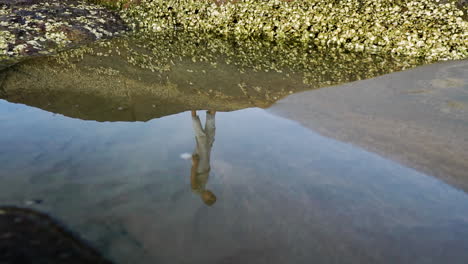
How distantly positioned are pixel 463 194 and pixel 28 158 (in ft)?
14.5

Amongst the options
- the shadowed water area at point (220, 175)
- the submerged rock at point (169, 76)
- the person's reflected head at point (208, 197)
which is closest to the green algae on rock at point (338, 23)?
the submerged rock at point (169, 76)

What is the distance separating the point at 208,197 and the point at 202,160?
0.60 meters

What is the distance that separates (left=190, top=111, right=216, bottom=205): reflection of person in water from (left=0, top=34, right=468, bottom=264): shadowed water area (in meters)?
0.02

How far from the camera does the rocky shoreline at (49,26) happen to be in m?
8.30

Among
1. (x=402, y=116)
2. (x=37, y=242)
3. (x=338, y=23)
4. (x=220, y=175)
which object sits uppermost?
(x=338, y=23)

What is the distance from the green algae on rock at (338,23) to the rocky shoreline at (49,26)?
1.17 meters

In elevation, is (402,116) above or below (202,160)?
above

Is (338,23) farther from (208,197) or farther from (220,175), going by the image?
(208,197)

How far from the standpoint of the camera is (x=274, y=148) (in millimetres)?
4004

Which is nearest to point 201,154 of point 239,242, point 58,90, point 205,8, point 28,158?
point 239,242

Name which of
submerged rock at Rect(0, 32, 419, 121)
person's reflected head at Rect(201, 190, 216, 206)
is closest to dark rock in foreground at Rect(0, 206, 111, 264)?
person's reflected head at Rect(201, 190, 216, 206)

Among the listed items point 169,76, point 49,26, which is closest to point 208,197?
point 169,76

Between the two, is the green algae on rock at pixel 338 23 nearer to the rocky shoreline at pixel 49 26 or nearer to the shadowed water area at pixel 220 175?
the rocky shoreline at pixel 49 26

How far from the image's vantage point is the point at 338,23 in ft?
31.4
